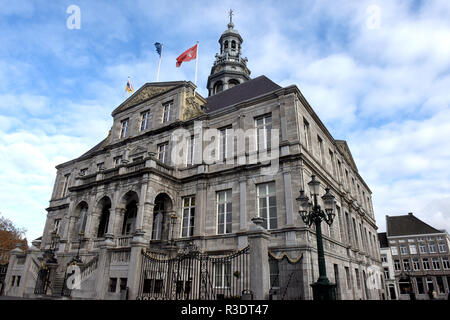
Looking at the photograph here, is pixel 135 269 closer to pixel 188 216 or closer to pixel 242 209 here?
pixel 242 209

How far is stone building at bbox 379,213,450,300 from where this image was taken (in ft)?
159

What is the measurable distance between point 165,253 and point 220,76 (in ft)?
79.4

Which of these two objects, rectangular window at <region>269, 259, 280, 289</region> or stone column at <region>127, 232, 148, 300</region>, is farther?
rectangular window at <region>269, 259, 280, 289</region>

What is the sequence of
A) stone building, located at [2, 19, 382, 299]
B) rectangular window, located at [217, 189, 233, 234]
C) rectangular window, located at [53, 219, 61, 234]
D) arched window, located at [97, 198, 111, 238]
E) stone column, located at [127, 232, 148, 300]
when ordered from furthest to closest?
1. rectangular window, located at [53, 219, 61, 234]
2. arched window, located at [97, 198, 111, 238]
3. rectangular window, located at [217, 189, 233, 234]
4. stone building, located at [2, 19, 382, 299]
5. stone column, located at [127, 232, 148, 300]

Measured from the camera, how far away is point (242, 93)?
23844 mm

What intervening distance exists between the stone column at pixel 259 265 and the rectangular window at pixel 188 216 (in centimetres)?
1042

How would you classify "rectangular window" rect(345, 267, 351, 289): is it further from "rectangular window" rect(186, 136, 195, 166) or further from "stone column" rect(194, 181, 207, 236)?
"rectangular window" rect(186, 136, 195, 166)

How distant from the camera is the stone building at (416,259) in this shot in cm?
4850

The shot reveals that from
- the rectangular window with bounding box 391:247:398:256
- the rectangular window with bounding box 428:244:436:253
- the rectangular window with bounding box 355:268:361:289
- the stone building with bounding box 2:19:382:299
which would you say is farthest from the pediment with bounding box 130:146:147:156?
the rectangular window with bounding box 428:244:436:253

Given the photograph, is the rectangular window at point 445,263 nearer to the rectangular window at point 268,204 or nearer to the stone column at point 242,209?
the rectangular window at point 268,204

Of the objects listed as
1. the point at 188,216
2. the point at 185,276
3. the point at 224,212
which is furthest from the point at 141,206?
the point at 185,276

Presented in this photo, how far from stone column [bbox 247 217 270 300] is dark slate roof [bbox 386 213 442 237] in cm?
5501
